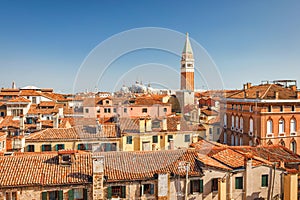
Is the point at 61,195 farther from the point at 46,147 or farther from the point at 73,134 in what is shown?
the point at 73,134

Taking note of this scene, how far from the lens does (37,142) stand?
9914 mm

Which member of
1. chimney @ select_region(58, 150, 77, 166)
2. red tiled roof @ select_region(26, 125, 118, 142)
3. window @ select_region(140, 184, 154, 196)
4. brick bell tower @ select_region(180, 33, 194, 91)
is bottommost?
window @ select_region(140, 184, 154, 196)

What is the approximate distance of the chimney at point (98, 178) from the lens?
6067 millimetres

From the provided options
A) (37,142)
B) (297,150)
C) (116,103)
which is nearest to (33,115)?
(116,103)

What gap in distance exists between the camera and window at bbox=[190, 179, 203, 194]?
21.6 feet

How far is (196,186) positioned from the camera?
260 inches

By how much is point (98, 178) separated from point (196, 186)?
7.53ft

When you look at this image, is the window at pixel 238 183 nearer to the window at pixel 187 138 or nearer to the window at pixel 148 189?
the window at pixel 148 189

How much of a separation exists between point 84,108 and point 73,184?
15.1m

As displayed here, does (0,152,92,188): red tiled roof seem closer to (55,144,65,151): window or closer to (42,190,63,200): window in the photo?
(42,190,63,200): window

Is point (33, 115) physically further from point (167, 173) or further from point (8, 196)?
point (167, 173)

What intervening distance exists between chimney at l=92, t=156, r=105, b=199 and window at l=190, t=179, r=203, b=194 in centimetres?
208

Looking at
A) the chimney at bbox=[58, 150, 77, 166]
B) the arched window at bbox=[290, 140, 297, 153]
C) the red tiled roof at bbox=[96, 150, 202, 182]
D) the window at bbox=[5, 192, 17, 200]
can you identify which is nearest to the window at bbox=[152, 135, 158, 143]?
the red tiled roof at bbox=[96, 150, 202, 182]

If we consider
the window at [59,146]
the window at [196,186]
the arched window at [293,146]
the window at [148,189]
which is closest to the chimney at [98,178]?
the window at [148,189]
